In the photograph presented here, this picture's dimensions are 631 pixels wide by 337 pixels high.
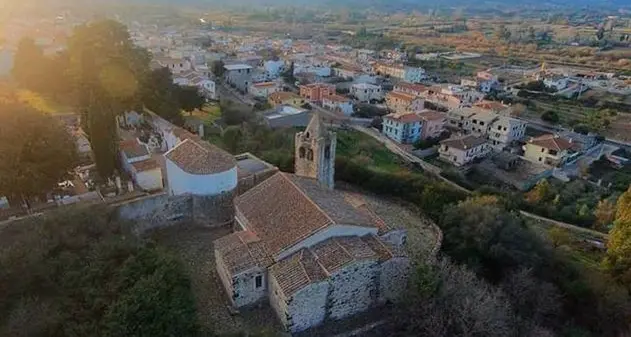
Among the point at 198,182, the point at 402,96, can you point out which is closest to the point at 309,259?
the point at 198,182

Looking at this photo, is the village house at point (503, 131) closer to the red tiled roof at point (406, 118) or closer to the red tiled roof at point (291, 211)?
the red tiled roof at point (406, 118)

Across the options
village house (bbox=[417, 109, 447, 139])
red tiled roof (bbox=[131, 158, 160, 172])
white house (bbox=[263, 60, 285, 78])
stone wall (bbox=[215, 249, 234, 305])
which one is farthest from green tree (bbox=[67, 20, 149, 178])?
white house (bbox=[263, 60, 285, 78])

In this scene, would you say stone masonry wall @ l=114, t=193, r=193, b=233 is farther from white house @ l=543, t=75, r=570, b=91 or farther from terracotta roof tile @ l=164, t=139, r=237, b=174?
white house @ l=543, t=75, r=570, b=91

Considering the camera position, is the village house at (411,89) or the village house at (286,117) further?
the village house at (411,89)

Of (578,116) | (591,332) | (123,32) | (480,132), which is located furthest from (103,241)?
(578,116)

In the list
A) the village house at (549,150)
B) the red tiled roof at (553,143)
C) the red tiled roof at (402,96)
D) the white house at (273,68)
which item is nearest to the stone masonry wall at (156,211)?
the village house at (549,150)

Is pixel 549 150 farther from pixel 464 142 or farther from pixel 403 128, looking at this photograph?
pixel 403 128
